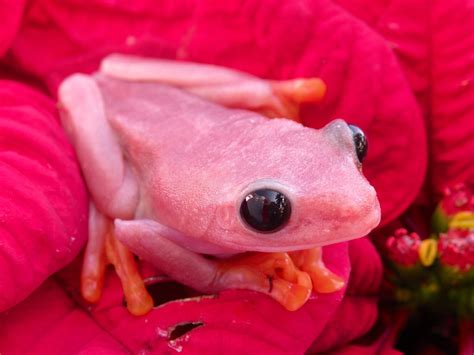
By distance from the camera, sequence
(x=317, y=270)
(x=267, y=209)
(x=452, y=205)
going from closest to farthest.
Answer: (x=267, y=209) < (x=317, y=270) < (x=452, y=205)

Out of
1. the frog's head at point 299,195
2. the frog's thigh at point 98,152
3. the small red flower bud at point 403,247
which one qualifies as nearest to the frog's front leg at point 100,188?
the frog's thigh at point 98,152

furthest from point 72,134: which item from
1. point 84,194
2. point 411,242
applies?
point 411,242

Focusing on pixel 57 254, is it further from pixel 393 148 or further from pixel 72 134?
pixel 393 148

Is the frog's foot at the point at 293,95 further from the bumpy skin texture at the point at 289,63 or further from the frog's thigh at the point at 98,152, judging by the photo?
the frog's thigh at the point at 98,152

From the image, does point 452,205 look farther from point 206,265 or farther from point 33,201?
point 33,201

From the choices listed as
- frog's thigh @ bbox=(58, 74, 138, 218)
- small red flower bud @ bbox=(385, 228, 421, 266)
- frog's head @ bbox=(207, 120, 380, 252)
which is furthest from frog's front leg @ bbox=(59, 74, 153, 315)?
small red flower bud @ bbox=(385, 228, 421, 266)

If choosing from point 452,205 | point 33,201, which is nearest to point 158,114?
point 33,201

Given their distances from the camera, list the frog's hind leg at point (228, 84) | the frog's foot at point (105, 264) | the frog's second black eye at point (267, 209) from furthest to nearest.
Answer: the frog's hind leg at point (228, 84) < the frog's foot at point (105, 264) < the frog's second black eye at point (267, 209)
